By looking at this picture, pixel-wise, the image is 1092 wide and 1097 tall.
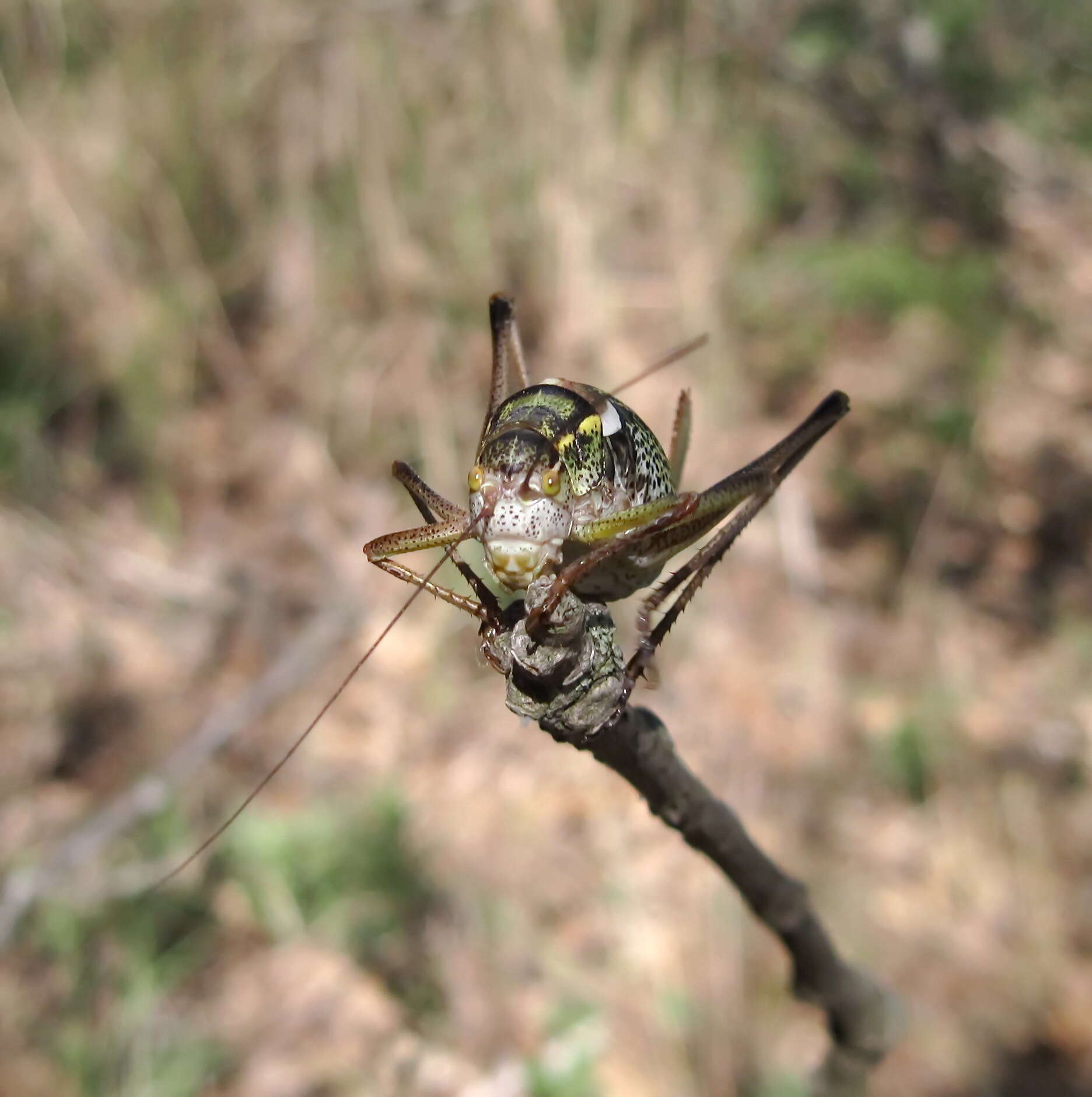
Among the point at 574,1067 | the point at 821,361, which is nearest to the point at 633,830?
the point at 574,1067

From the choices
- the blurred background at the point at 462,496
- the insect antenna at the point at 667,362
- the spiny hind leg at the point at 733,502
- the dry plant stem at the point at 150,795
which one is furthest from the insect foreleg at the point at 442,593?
the dry plant stem at the point at 150,795

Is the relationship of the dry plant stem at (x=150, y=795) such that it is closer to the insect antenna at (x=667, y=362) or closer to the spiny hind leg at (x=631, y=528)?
the insect antenna at (x=667, y=362)

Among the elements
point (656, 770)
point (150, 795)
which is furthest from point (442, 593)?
point (150, 795)

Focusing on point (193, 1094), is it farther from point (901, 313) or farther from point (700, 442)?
point (901, 313)

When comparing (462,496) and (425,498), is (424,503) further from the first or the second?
(462,496)

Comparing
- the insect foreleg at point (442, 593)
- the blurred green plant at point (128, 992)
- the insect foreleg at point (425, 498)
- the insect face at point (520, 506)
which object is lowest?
the blurred green plant at point (128, 992)

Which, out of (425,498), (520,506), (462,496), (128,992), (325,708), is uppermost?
(462,496)

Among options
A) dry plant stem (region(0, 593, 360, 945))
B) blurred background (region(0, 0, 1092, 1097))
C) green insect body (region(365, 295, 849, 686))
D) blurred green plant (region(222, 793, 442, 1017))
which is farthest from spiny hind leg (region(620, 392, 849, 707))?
dry plant stem (region(0, 593, 360, 945))
